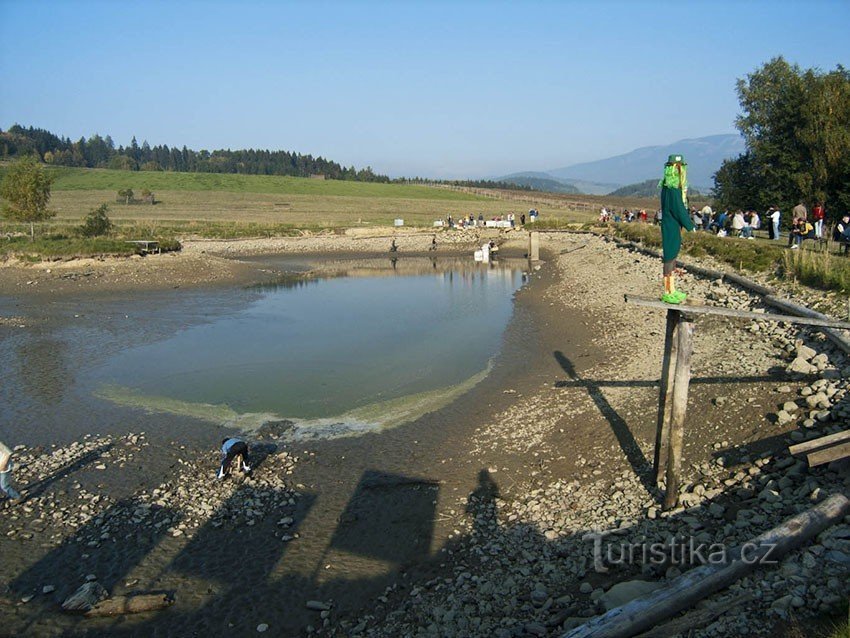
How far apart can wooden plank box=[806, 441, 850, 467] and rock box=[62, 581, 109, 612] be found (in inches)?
357

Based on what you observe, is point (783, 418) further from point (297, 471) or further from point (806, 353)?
point (297, 471)

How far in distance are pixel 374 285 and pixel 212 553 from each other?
95.4ft

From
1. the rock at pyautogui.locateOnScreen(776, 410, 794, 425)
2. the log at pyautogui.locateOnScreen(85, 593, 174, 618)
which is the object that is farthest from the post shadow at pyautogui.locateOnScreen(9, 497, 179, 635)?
the rock at pyautogui.locateOnScreen(776, 410, 794, 425)

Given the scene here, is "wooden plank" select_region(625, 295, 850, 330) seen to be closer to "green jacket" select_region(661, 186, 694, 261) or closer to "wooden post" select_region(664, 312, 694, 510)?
"wooden post" select_region(664, 312, 694, 510)

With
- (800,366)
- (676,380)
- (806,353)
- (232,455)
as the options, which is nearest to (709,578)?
(676,380)

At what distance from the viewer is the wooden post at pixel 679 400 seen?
8984 millimetres

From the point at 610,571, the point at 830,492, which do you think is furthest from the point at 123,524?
the point at 830,492

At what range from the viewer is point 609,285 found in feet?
89.7

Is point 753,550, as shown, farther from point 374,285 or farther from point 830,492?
point 374,285

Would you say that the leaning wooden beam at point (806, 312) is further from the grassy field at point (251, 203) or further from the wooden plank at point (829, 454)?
the grassy field at point (251, 203)

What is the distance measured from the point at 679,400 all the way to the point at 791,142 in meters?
31.1

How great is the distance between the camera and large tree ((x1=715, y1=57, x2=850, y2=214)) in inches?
1188

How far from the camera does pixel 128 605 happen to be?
25.6ft

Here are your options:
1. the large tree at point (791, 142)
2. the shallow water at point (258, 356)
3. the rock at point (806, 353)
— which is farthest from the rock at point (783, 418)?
the large tree at point (791, 142)
